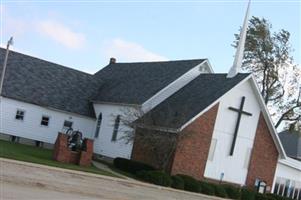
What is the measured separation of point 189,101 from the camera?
38344 mm

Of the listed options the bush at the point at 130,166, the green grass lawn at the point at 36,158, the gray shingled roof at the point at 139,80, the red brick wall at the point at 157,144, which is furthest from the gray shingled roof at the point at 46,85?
the green grass lawn at the point at 36,158

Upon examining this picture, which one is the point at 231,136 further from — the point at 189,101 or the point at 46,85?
the point at 46,85

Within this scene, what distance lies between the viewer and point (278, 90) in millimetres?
60844

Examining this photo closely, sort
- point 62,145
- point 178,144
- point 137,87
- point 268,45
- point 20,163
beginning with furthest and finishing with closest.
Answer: point 268,45
point 137,87
point 178,144
point 62,145
point 20,163

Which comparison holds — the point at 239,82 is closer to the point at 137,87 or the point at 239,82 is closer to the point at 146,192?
the point at 137,87

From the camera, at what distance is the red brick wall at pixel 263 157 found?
131ft

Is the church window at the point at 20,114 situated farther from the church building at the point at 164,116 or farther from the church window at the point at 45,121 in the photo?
the church window at the point at 45,121

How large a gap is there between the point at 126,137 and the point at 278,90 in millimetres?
27388

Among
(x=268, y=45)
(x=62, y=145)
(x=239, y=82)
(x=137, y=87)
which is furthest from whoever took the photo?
(x=268, y=45)

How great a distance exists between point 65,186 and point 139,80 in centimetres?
2474

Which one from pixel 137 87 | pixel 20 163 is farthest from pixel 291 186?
pixel 20 163

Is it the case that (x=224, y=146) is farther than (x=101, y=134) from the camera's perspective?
No

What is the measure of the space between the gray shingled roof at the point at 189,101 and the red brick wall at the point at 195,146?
65 centimetres

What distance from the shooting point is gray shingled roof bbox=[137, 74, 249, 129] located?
3569 centimetres
